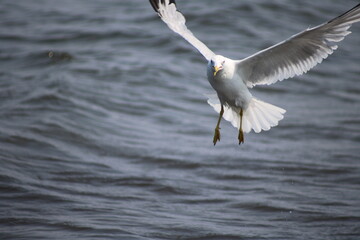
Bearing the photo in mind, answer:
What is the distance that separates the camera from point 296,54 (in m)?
6.14

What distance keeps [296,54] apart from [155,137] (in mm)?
3385

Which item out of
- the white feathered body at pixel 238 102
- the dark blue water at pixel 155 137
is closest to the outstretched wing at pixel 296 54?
the white feathered body at pixel 238 102

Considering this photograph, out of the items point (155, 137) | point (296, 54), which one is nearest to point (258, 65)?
point (296, 54)

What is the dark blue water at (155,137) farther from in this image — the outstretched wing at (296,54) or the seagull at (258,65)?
the outstretched wing at (296,54)

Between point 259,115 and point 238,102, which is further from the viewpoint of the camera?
point 259,115

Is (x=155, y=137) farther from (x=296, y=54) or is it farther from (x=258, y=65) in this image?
(x=296, y=54)

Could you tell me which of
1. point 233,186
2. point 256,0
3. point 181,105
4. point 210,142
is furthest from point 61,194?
point 256,0

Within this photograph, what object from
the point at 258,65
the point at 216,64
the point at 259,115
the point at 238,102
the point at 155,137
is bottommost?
the point at 155,137

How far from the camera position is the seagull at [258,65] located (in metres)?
5.73

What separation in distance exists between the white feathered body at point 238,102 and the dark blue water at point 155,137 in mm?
1045

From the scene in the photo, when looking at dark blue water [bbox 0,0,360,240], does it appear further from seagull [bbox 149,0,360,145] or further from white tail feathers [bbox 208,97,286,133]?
seagull [bbox 149,0,360,145]

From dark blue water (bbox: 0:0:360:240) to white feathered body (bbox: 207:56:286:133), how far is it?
1.05m

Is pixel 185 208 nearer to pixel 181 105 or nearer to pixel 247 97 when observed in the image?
pixel 247 97

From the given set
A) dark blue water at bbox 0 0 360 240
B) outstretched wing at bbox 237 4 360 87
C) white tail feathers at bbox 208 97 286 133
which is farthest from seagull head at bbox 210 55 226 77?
dark blue water at bbox 0 0 360 240
